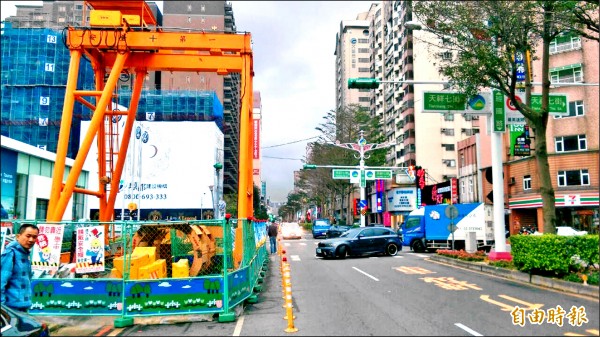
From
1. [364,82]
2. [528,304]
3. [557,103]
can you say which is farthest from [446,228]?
[528,304]

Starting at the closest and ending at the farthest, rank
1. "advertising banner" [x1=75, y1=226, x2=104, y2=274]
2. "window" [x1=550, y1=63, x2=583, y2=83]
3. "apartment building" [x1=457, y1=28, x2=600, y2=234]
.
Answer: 1. "advertising banner" [x1=75, y1=226, x2=104, y2=274]
2. "apartment building" [x1=457, y1=28, x2=600, y2=234]
3. "window" [x1=550, y1=63, x2=583, y2=83]

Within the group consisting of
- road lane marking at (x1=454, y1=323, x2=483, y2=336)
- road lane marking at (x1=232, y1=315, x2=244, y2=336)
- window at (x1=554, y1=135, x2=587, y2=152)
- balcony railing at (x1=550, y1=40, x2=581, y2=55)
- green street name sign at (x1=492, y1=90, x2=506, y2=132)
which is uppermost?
balcony railing at (x1=550, y1=40, x2=581, y2=55)

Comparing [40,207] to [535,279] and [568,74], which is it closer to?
[535,279]

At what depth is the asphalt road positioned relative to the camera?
25.3 ft

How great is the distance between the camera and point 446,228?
1005 inches

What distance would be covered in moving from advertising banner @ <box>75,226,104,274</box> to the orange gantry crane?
5.15 m

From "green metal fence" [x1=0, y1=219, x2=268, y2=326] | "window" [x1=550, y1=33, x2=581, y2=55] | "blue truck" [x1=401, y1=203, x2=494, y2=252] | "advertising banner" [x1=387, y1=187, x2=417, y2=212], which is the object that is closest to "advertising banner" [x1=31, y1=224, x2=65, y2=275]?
Answer: "green metal fence" [x1=0, y1=219, x2=268, y2=326]

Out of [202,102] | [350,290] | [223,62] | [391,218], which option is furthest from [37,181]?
[391,218]

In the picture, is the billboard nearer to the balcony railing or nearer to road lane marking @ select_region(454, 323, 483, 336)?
the balcony railing

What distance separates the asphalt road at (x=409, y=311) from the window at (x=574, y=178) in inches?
895

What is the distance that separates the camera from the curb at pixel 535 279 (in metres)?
10.7

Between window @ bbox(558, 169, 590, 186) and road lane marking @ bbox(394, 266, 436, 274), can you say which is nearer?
road lane marking @ bbox(394, 266, 436, 274)

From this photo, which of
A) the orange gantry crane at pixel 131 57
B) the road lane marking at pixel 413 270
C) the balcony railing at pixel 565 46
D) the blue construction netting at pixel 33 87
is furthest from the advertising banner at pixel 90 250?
the blue construction netting at pixel 33 87

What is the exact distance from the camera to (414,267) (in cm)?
1759
